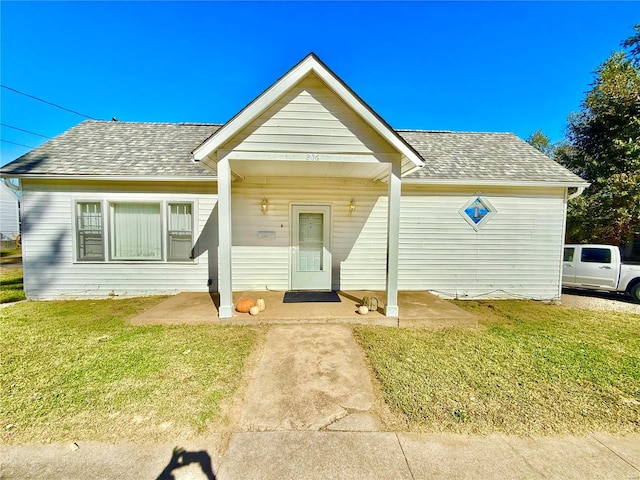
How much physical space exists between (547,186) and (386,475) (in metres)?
7.91

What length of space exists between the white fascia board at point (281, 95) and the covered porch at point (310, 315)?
9.59 ft

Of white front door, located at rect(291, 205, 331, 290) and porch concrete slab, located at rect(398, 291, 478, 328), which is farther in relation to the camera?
white front door, located at rect(291, 205, 331, 290)

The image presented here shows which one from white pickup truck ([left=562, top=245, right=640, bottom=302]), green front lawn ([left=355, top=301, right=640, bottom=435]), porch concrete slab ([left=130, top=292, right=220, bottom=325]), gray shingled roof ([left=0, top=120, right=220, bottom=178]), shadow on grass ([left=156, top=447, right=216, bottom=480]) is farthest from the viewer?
white pickup truck ([left=562, top=245, right=640, bottom=302])

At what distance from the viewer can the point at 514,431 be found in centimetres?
243

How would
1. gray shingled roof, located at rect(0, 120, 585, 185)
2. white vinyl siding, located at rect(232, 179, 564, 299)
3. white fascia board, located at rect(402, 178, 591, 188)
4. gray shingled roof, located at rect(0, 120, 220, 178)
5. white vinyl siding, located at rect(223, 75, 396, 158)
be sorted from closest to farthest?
white vinyl siding, located at rect(223, 75, 396, 158) < gray shingled roof, located at rect(0, 120, 220, 178) < gray shingled roof, located at rect(0, 120, 585, 185) < white fascia board, located at rect(402, 178, 591, 188) < white vinyl siding, located at rect(232, 179, 564, 299)

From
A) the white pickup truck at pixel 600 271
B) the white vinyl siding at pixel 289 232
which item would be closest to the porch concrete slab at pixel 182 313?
the white vinyl siding at pixel 289 232

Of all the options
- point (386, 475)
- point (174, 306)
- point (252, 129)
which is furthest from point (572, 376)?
point (174, 306)

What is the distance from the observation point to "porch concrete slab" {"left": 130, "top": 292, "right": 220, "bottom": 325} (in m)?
4.83

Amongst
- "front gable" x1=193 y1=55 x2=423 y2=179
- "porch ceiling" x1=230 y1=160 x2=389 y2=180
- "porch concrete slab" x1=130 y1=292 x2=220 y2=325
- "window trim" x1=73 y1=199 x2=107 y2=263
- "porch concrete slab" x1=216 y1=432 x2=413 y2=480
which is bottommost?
"porch concrete slab" x1=216 y1=432 x2=413 y2=480

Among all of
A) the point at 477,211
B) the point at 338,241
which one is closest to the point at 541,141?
the point at 477,211

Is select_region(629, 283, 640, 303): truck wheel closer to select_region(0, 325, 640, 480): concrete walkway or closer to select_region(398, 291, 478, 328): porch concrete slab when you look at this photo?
select_region(398, 291, 478, 328): porch concrete slab

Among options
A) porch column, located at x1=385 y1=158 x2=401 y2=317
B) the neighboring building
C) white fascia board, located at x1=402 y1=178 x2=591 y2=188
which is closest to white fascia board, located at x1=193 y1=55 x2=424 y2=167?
porch column, located at x1=385 y1=158 x2=401 y2=317

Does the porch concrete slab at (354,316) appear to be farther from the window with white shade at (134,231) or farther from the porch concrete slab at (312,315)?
the window with white shade at (134,231)

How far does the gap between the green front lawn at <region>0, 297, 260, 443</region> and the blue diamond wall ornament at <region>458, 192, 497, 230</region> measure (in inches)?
235
